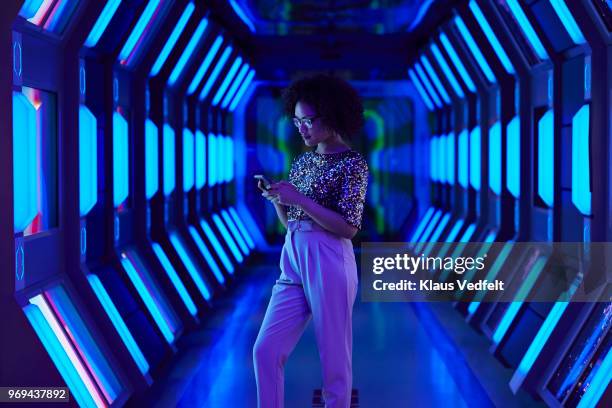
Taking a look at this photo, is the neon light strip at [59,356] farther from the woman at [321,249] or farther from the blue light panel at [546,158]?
the blue light panel at [546,158]

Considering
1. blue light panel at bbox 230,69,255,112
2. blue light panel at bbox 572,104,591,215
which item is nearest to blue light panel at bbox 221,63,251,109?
blue light panel at bbox 230,69,255,112

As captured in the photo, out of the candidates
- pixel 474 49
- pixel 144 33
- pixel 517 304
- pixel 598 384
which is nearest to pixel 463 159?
pixel 474 49

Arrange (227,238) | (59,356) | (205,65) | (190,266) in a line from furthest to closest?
(227,238)
(205,65)
(190,266)
(59,356)

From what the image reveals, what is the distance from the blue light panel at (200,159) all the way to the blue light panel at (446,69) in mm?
2671

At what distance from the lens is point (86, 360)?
4.05 meters

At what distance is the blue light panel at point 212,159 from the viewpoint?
10023mm

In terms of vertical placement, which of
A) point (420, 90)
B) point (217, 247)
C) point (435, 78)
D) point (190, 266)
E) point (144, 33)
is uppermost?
point (435, 78)

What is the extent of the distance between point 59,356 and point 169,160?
386 cm

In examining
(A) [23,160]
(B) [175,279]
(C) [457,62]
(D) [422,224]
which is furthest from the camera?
(D) [422,224]

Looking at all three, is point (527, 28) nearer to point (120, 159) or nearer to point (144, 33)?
point (144, 33)

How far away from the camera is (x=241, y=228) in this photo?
11.8m

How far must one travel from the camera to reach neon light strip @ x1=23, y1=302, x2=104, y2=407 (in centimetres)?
366

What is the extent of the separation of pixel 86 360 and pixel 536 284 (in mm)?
3057

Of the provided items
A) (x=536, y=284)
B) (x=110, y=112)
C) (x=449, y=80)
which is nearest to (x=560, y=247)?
(x=536, y=284)
